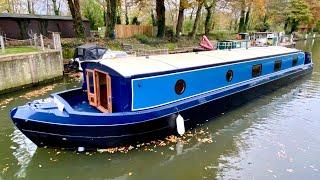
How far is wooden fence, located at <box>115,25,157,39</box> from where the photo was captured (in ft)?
96.6

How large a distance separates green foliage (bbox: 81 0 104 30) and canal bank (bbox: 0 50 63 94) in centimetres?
1978

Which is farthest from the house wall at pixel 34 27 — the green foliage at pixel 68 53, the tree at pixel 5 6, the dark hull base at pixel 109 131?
the dark hull base at pixel 109 131

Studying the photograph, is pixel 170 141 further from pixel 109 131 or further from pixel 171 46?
pixel 171 46

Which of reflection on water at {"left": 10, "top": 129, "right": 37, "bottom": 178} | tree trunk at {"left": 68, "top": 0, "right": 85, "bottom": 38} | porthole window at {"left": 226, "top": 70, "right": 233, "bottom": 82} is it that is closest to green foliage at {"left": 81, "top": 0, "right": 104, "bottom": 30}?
tree trunk at {"left": 68, "top": 0, "right": 85, "bottom": 38}

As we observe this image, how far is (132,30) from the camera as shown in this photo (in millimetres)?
30641

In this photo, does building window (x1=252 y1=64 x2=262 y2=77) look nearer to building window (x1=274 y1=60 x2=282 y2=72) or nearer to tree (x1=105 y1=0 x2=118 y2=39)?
building window (x1=274 y1=60 x2=282 y2=72)

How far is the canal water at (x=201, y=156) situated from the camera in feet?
23.5

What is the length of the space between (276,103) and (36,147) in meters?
9.23

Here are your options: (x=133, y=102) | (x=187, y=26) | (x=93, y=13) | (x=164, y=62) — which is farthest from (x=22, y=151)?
(x=187, y=26)

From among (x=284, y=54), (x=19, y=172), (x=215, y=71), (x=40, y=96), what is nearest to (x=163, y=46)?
(x=284, y=54)

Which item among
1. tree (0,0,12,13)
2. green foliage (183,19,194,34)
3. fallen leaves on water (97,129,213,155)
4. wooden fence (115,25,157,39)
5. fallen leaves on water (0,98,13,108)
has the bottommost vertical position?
fallen leaves on water (97,129,213,155)

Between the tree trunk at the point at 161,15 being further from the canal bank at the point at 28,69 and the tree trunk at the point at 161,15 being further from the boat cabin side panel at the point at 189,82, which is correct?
the boat cabin side panel at the point at 189,82

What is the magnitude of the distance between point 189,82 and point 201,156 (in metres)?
2.27

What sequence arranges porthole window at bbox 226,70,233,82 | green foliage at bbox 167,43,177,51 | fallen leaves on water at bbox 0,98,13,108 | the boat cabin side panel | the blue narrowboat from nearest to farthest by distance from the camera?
the blue narrowboat → the boat cabin side panel → porthole window at bbox 226,70,233,82 → fallen leaves on water at bbox 0,98,13,108 → green foliage at bbox 167,43,177,51
